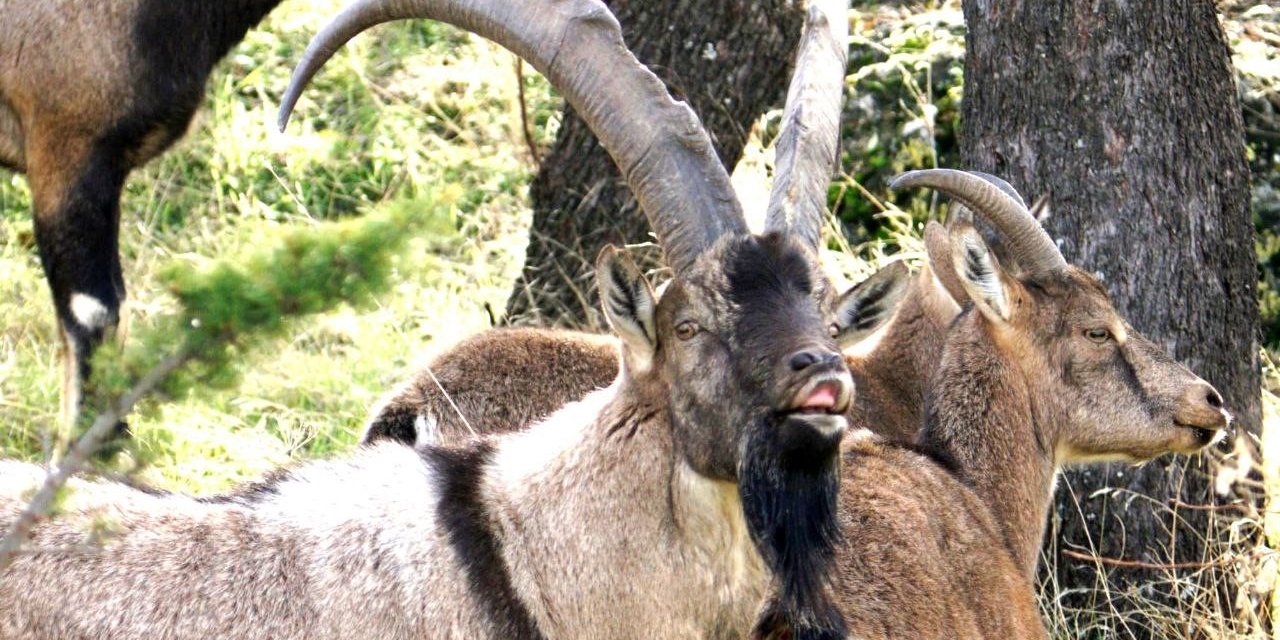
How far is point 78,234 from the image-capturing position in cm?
663

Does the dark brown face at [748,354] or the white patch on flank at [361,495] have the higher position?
the dark brown face at [748,354]

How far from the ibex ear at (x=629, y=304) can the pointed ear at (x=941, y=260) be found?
2.37 m

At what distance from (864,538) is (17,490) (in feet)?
7.18

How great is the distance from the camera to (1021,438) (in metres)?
5.52

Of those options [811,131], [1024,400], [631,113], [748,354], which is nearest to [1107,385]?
[1024,400]

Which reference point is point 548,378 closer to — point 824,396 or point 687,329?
point 687,329

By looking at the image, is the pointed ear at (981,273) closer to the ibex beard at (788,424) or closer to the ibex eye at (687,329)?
the ibex beard at (788,424)

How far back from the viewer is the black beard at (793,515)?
12.0 ft

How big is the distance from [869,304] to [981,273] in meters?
Answer: 1.59

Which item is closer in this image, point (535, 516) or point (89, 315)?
point (535, 516)

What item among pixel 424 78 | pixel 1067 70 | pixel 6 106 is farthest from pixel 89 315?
pixel 424 78

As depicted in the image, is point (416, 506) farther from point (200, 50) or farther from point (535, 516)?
point (200, 50)

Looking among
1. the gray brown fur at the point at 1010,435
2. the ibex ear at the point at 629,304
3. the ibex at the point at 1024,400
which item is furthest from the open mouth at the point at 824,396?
the ibex at the point at 1024,400

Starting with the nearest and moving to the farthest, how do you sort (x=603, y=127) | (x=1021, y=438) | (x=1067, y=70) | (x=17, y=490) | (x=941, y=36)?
(x=17, y=490) → (x=603, y=127) → (x=1021, y=438) → (x=1067, y=70) → (x=941, y=36)
